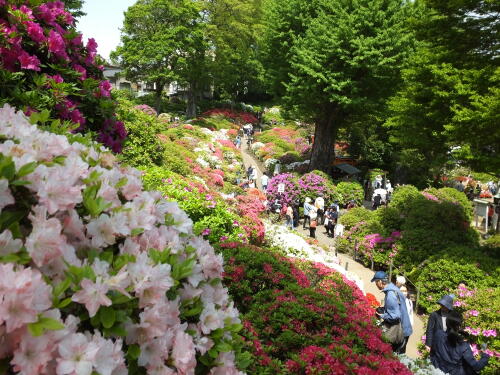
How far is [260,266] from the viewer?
621cm

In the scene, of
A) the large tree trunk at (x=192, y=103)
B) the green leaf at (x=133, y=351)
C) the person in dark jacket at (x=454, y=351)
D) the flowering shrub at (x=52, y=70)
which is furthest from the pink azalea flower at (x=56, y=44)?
the large tree trunk at (x=192, y=103)

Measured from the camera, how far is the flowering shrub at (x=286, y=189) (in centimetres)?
2039

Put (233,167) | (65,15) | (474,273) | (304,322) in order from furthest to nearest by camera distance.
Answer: (233,167), (474,273), (304,322), (65,15)

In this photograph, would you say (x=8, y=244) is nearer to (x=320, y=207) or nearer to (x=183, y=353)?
(x=183, y=353)

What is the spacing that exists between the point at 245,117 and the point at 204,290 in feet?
166

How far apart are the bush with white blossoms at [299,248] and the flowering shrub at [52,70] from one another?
24.1 feet

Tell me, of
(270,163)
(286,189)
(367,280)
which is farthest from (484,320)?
(270,163)

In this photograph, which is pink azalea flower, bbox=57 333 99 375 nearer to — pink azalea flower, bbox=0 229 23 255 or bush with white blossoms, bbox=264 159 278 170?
pink azalea flower, bbox=0 229 23 255

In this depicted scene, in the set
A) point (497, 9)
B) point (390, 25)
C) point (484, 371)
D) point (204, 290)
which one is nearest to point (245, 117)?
point (390, 25)

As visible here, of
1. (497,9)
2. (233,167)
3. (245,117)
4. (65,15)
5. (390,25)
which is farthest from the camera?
(245,117)

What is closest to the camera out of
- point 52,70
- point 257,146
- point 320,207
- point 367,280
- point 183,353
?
point 183,353

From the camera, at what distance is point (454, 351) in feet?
19.2

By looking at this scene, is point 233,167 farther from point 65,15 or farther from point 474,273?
point 65,15

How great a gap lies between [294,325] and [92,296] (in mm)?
3864
